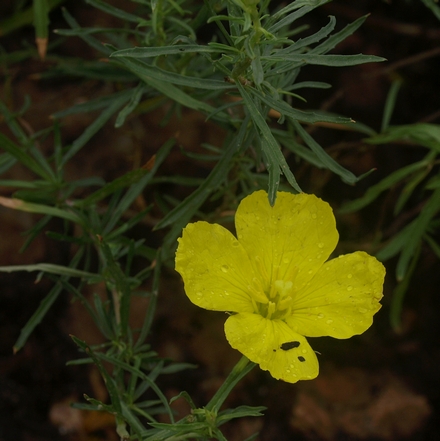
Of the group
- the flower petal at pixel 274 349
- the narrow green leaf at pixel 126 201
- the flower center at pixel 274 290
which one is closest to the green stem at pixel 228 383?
the flower petal at pixel 274 349

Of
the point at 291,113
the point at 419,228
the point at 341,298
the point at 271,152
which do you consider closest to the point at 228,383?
the point at 341,298

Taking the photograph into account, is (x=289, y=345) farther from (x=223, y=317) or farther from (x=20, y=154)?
(x=223, y=317)

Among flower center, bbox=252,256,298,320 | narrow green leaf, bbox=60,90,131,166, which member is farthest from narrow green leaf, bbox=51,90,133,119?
flower center, bbox=252,256,298,320

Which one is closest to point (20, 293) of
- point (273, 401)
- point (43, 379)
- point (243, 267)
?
point (43, 379)

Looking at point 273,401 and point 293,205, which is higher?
point 293,205

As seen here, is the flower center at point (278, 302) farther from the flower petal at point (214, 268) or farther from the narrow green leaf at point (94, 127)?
the narrow green leaf at point (94, 127)

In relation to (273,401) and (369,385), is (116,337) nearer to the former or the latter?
(273,401)

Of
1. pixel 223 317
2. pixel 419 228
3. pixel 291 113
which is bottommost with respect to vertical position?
pixel 223 317
